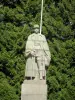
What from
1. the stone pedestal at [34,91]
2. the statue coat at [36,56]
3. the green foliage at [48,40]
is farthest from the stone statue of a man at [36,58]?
the green foliage at [48,40]

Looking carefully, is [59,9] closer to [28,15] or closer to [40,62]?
[28,15]

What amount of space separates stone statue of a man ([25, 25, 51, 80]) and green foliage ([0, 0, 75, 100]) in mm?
5771

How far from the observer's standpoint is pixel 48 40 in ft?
65.8

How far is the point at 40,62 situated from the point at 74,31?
26.3 feet

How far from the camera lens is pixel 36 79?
12820 millimetres

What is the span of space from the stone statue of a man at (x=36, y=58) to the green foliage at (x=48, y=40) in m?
5.77

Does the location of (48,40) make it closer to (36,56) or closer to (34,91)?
(36,56)

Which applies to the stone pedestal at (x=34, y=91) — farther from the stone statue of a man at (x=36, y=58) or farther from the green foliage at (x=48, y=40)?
the green foliage at (x=48, y=40)

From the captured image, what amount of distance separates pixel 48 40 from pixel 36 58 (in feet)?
23.4

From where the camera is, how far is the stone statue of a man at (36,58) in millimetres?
12836

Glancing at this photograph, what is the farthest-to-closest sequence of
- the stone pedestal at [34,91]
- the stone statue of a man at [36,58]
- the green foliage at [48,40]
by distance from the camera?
the green foliage at [48,40]
the stone statue of a man at [36,58]
the stone pedestal at [34,91]

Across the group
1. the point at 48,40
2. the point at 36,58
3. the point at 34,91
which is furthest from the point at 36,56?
the point at 48,40

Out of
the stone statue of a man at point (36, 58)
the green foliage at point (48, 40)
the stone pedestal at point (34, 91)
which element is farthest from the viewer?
the green foliage at point (48, 40)

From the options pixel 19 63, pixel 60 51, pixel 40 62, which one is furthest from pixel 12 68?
pixel 40 62
